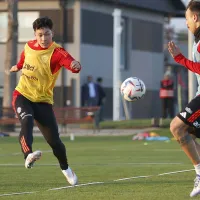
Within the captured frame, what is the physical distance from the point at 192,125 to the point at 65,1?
31.1 metres

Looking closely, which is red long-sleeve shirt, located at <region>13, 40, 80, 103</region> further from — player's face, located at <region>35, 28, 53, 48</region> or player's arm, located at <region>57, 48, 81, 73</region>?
player's face, located at <region>35, 28, 53, 48</region>

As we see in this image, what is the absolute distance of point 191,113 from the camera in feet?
37.4

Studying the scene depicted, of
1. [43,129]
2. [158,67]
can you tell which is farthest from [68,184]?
[158,67]

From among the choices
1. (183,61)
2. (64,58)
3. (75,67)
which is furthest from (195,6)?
(64,58)

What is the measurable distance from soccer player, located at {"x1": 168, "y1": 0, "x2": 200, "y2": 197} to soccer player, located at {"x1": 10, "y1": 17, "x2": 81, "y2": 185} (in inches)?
79.3

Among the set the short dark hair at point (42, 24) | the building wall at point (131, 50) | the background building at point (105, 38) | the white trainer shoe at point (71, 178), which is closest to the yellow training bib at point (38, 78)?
the short dark hair at point (42, 24)

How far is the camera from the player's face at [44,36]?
13.1 metres

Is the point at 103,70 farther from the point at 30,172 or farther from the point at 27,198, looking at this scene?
the point at 27,198

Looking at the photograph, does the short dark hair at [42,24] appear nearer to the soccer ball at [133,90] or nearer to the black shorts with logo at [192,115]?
the soccer ball at [133,90]

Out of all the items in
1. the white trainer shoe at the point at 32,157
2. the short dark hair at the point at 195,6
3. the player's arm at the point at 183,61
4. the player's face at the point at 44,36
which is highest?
the short dark hair at the point at 195,6

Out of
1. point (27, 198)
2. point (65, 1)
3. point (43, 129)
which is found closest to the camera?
point (27, 198)

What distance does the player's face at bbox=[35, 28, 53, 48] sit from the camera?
43.1ft

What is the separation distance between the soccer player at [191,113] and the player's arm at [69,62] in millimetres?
1577

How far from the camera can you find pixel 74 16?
42.2 metres
